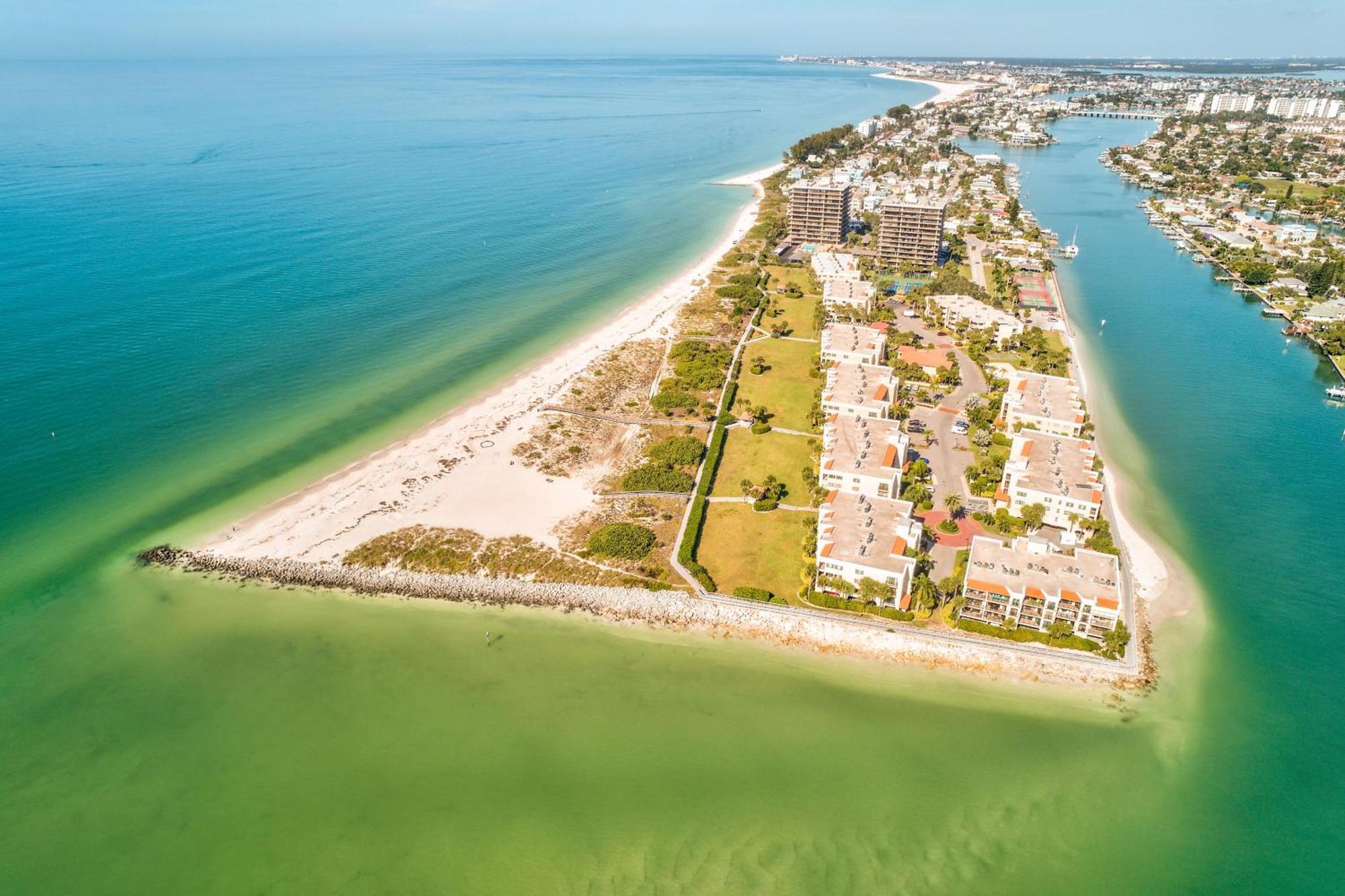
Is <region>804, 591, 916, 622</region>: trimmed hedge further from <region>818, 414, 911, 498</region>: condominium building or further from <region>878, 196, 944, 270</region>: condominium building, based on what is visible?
<region>878, 196, 944, 270</region>: condominium building

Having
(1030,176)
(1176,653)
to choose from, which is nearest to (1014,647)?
(1176,653)

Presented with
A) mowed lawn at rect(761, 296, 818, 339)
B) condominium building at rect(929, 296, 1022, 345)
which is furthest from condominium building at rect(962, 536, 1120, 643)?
mowed lawn at rect(761, 296, 818, 339)

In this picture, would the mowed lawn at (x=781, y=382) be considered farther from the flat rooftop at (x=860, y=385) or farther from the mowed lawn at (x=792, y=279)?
the mowed lawn at (x=792, y=279)

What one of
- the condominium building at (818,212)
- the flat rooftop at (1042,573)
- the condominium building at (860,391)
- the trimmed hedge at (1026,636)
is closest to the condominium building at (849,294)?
the condominium building at (860,391)

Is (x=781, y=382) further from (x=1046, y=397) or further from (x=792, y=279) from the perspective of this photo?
(x=792, y=279)

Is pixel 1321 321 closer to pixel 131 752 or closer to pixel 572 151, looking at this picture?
pixel 131 752
